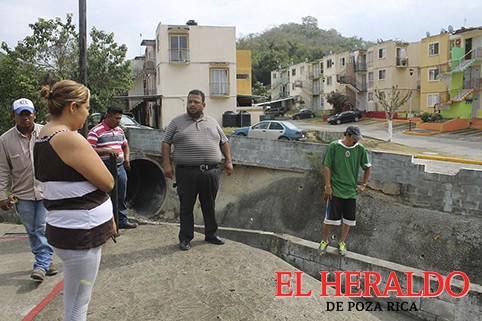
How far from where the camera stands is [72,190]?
227 centimetres

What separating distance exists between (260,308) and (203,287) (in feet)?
2.06

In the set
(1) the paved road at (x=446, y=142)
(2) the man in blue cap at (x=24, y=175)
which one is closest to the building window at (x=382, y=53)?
(1) the paved road at (x=446, y=142)

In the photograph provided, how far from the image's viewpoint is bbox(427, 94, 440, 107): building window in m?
31.2

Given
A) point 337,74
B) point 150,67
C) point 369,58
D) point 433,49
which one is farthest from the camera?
point 337,74

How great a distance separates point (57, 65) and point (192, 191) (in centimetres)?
1619

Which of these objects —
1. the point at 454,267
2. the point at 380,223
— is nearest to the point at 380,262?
the point at 454,267

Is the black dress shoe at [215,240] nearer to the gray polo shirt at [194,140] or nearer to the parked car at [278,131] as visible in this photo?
the gray polo shirt at [194,140]

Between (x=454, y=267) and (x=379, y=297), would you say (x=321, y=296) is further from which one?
(x=454, y=267)

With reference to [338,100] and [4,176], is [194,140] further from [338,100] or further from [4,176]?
[338,100]

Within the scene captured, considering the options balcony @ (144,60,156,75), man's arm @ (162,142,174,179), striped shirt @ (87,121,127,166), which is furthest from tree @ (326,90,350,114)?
man's arm @ (162,142,174,179)

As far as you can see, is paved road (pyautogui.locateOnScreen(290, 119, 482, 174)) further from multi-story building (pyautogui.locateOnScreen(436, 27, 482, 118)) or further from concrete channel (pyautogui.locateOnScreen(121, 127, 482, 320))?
concrete channel (pyautogui.locateOnScreen(121, 127, 482, 320))

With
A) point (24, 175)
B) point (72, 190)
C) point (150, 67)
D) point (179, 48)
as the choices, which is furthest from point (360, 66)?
point (72, 190)

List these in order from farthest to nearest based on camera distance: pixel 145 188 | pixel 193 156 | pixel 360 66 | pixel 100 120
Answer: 1. pixel 360 66
2. pixel 100 120
3. pixel 145 188
4. pixel 193 156

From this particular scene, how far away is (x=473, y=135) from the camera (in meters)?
22.5
